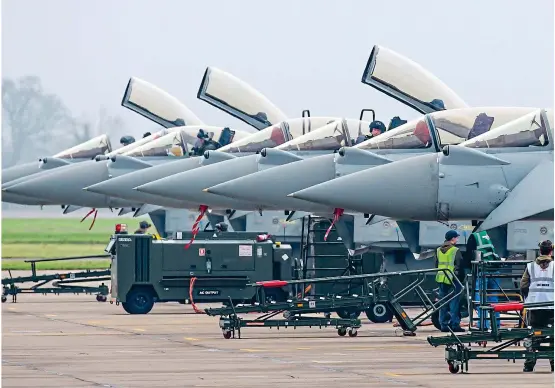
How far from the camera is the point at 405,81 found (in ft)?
76.1

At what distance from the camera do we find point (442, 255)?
1833 cm

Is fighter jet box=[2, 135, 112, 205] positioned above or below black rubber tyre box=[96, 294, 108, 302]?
above

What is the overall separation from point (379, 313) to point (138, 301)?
14.4 feet

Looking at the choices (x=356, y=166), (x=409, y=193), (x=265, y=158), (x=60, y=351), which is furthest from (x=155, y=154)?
(x=60, y=351)

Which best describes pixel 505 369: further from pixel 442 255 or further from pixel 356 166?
pixel 356 166

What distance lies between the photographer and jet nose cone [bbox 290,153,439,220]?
1820cm

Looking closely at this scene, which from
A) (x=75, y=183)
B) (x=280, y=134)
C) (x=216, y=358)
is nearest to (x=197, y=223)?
(x=280, y=134)

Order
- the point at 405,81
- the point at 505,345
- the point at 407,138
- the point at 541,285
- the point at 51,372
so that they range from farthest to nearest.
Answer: the point at 405,81
the point at 407,138
the point at 541,285
the point at 505,345
the point at 51,372

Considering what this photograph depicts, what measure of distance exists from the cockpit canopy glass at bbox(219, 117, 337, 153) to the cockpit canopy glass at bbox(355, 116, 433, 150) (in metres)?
4.23

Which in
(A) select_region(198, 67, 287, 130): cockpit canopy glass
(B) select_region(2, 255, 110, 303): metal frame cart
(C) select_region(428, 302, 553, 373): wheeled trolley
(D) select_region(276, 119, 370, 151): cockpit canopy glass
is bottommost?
(C) select_region(428, 302, 553, 373): wheeled trolley

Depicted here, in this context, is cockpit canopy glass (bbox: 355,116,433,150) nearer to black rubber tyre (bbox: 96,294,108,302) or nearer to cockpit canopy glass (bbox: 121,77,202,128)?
black rubber tyre (bbox: 96,294,108,302)

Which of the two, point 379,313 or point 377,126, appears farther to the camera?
point 377,126

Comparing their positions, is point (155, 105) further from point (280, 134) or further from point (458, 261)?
point (458, 261)

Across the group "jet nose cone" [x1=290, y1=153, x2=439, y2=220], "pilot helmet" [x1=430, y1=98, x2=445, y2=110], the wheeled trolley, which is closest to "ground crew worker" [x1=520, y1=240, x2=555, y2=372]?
the wheeled trolley
